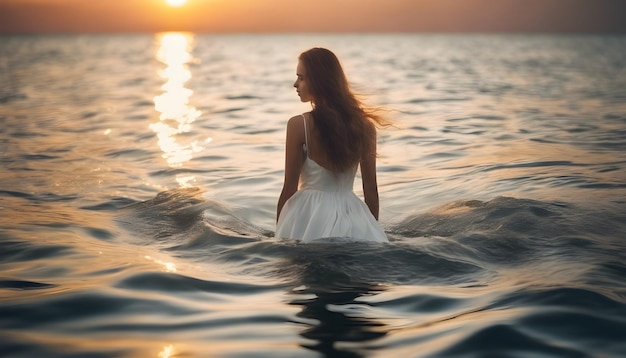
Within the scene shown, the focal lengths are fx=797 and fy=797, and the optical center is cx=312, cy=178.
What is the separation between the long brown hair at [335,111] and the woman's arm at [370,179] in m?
0.15

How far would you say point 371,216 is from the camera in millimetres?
5852

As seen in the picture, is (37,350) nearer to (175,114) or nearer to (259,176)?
(259,176)

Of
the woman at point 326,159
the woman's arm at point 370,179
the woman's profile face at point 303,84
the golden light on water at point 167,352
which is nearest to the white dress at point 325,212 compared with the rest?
the woman at point 326,159

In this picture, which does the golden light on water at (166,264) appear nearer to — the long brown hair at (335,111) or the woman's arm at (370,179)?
the long brown hair at (335,111)

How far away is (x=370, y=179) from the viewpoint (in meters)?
5.94

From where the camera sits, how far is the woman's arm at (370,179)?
19.0 feet

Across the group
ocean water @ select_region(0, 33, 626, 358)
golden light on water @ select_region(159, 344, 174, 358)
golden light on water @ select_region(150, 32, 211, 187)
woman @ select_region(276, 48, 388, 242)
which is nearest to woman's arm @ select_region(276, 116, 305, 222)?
woman @ select_region(276, 48, 388, 242)

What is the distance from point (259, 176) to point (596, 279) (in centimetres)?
583

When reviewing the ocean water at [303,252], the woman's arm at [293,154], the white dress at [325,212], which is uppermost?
the woman's arm at [293,154]

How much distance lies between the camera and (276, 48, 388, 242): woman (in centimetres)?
544

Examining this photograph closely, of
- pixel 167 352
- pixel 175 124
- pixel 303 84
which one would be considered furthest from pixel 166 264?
pixel 175 124

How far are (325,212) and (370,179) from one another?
1.58 feet

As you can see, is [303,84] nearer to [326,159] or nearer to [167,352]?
[326,159]

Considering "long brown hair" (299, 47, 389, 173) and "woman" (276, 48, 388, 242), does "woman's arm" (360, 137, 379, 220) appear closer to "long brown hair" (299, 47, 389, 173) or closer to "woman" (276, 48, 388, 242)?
"woman" (276, 48, 388, 242)
